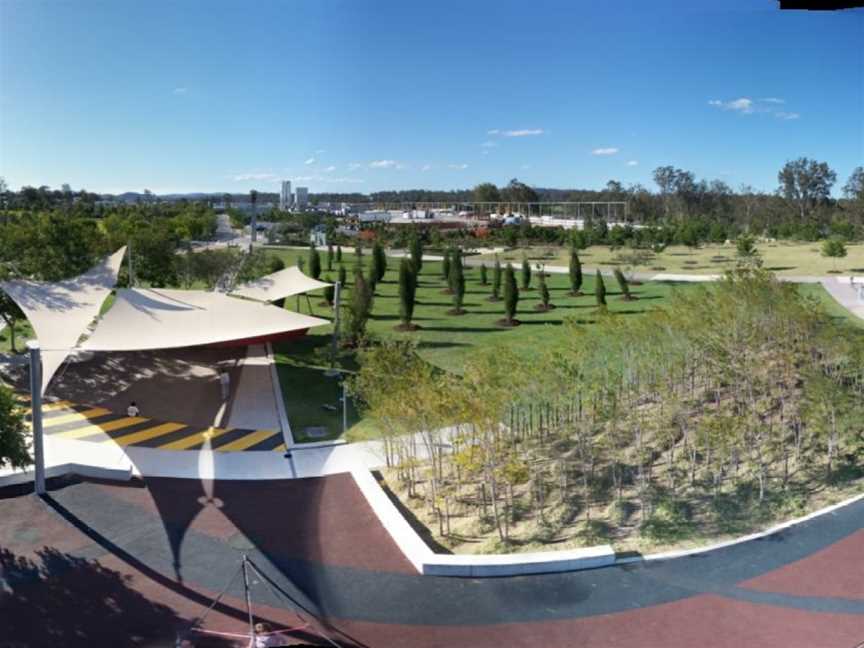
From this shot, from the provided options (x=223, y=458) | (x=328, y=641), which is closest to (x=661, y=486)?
(x=328, y=641)

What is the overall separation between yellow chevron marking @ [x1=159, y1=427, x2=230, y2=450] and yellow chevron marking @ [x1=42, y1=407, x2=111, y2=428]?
101 inches

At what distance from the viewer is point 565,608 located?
8266 mm

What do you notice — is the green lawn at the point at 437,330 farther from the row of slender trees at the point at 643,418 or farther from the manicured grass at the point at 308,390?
the row of slender trees at the point at 643,418

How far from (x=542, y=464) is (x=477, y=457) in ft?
6.25

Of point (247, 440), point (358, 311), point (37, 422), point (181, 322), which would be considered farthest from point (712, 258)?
point (37, 422)

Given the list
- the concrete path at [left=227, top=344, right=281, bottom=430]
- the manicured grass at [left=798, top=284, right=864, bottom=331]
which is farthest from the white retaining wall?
the manicured grass at [left=798, top=284, right=864, bottom=331]

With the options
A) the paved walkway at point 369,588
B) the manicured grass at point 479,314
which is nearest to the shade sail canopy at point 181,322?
the paved walkway at point 369,588

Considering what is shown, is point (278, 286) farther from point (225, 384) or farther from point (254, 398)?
point (254, 398)

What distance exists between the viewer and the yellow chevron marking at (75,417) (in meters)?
15.1

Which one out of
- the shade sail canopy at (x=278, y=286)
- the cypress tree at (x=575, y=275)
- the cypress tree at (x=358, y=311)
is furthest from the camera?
the cypress tree at (x=575, y=275)

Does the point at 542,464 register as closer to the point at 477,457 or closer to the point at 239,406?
the point at 477,457

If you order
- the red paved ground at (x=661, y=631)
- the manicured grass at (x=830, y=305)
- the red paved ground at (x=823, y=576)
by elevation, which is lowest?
the red paved ground at (x=661, y=631)

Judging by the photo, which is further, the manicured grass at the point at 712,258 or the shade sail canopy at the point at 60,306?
the manicured grass at the point at 712,258

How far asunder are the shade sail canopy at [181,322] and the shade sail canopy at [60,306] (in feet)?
1.58
